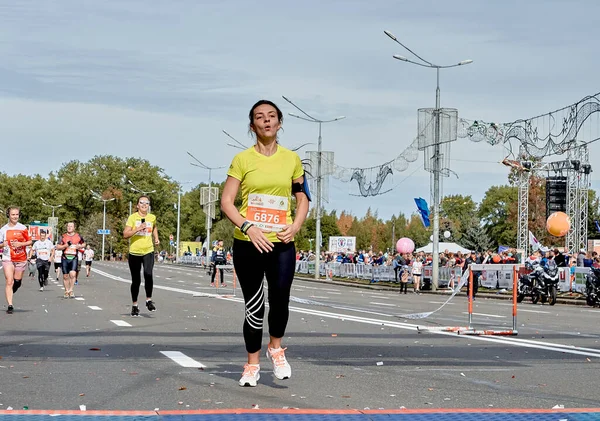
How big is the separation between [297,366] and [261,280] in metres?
1.66

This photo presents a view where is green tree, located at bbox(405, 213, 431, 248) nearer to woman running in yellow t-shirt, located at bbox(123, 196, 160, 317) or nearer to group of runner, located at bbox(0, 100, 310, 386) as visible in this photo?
woman running in yellow t-shirt, located at bbox(123, 196, 160, 317)

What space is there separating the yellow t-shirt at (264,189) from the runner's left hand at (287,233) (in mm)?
37

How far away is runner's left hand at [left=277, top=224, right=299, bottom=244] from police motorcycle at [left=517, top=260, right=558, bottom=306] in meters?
23.1

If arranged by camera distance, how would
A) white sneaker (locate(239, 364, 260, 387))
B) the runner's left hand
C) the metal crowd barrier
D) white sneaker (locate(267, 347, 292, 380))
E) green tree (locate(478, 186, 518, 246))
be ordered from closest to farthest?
the runner's left hand, white sneaker (locate(239, 364, 260, 387)), white sneaker (locate(267, 347, 292, 380)), the metal crowd barrier, green tree (locate(478, 186, 518, 246))

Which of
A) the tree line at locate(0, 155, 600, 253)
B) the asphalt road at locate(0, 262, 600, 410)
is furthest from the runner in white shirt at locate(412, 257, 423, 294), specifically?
the tree line at locate(0, 155, 600, 253)

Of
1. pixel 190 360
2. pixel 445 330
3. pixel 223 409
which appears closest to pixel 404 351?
pixel 190 360

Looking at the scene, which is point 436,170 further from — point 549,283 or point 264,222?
point 264,222

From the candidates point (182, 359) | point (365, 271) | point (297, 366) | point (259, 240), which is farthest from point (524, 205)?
point (259, 240)

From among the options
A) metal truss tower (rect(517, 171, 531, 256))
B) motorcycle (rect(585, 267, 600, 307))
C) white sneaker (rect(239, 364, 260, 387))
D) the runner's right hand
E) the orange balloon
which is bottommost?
white sneaker (rect(239, 364, 260, 387))

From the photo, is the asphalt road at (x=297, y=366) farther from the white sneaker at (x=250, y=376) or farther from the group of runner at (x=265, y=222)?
the group of runner at (x=265, y=222)

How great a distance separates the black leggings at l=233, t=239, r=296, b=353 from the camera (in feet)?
23.1

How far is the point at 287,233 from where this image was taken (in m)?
7.00

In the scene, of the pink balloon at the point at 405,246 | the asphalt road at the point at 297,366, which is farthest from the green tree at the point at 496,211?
the asphalt road at the point at 297,366

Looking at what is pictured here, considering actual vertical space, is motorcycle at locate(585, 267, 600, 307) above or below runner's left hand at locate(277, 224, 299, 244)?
below
